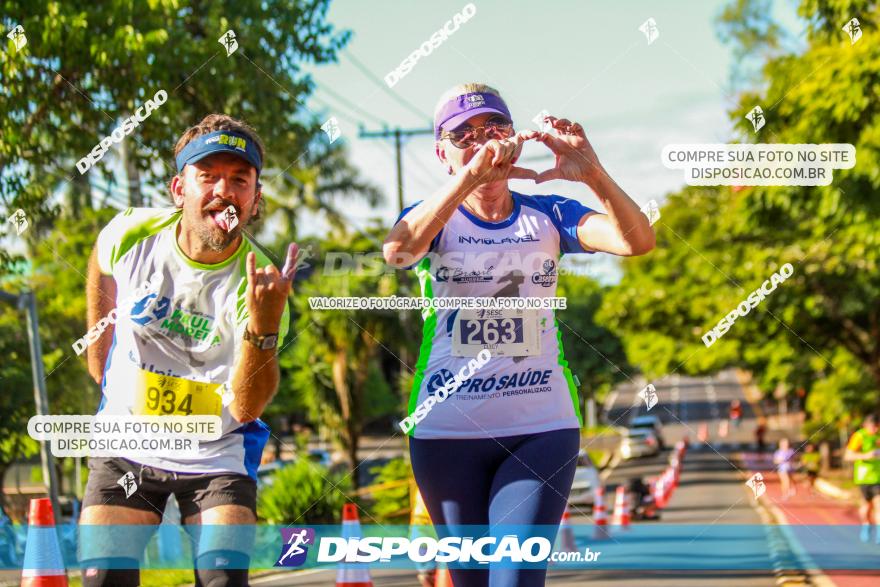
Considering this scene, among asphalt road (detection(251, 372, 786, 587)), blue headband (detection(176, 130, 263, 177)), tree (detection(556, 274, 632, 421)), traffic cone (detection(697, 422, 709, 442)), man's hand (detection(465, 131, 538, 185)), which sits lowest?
asphalt road (detection(251, 372, 786, 587))

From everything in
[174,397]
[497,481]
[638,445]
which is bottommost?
[497,481]

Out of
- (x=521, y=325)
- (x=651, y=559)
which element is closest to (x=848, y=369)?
(x=651, y=559)

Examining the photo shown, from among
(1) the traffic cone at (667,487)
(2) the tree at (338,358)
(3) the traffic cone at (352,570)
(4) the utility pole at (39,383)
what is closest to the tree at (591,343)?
(1) the traffic cone at (667,487)

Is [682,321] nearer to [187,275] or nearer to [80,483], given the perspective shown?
[80,483]

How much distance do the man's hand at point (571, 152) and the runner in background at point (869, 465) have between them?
10392mm

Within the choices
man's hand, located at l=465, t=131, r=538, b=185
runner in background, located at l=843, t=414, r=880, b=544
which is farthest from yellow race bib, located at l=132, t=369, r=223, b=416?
runner in background, located at l=843, t=414, r=880, b=544

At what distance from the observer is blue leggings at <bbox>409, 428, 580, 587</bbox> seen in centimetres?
366

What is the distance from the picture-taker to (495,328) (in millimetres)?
3922

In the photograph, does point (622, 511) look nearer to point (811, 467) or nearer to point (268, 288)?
point (268, 288)

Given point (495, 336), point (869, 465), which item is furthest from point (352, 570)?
point (869, 465)

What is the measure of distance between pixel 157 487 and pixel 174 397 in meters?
0.31

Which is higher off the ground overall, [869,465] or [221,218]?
[221,218]

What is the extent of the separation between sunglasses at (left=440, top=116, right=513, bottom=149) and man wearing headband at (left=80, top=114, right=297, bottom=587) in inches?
24.4

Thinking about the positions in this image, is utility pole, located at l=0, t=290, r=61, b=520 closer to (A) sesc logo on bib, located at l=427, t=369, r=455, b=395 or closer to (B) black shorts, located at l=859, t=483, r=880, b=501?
(A) sesc logo on bib, located at l=427, t=369, r=455, b=395
